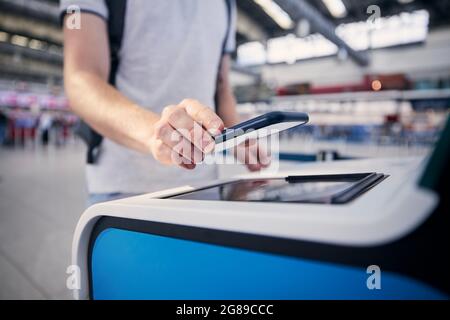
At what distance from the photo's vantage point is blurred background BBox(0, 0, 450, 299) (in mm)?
1807

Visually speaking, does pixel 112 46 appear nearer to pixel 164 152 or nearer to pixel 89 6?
pixel 89 6

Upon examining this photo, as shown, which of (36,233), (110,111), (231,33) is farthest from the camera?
(36,233)

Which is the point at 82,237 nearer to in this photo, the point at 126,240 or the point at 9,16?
the point at 126,240

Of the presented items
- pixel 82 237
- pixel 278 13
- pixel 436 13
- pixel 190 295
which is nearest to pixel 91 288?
pixel 82 237

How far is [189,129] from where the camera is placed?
0.40 meters

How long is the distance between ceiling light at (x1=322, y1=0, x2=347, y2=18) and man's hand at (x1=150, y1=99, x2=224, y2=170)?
Result: 9054 millimetres

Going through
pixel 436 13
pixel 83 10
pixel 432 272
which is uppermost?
pixel 436 13

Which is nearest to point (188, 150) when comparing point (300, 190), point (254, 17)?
point (300, 190)

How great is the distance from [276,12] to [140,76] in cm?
872

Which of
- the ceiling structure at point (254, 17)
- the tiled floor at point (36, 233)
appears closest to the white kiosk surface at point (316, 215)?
the tiled floor at point (36, 233)

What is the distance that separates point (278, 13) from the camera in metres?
8.40

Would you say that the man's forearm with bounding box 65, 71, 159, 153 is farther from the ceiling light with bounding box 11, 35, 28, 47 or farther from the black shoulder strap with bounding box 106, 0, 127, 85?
the ceiling light with bounding box 11, 35, 28, 47

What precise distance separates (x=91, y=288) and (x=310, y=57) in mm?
12888

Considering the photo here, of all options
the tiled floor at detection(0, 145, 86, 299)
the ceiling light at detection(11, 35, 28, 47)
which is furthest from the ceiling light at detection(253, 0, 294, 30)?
the ceiling light at detection(11, 35, 28, 47)
